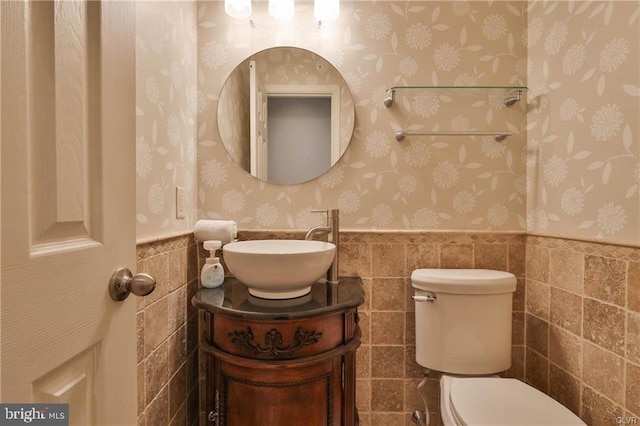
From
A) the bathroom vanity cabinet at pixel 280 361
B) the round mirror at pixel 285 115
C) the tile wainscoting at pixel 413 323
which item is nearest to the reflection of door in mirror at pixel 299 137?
the round mirror at pixel 285 115

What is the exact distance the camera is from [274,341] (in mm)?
995

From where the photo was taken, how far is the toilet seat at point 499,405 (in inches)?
37.9

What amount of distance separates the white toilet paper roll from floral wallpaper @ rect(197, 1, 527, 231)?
0.14 m

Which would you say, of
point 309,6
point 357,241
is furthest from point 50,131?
point 309,6

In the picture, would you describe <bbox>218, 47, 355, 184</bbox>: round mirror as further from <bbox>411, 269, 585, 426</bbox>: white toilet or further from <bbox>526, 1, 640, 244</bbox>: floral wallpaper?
<bbox>526, 1, 640, 244</bbox>: floral wallpaper

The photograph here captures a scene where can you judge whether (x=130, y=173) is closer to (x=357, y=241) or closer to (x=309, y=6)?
(x=357, y=241)

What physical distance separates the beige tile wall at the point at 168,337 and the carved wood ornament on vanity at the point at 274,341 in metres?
0.28

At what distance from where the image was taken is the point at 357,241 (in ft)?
4.89

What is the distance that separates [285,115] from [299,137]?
12 centimetres

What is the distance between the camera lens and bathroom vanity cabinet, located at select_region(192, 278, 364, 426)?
1.00 m

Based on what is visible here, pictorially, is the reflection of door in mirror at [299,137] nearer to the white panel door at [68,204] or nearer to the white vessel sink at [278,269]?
the white vessel sink at [278,269]
